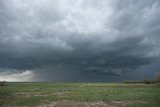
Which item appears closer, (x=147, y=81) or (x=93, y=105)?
(x=93, y=105)

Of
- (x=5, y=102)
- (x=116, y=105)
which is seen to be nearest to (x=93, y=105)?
(x=116, y=105)

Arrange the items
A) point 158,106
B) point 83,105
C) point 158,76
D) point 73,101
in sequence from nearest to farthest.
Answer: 1. point 158,106
2. point 83,105
3. point 73,101
4. point 158,76

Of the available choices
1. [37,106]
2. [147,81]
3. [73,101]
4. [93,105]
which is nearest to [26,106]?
[37,106]

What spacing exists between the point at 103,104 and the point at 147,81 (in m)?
107

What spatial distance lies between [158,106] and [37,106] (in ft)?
64.7

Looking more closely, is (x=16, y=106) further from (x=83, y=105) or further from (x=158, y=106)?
(x=158, y=106)

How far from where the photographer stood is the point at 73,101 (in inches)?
1613

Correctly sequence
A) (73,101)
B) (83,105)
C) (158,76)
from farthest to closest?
(158,76) < (73,101) < (83,105)

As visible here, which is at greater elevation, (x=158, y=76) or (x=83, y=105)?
(x=158, y=76)

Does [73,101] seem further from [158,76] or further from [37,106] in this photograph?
[158,76]

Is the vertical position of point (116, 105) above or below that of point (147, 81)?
below

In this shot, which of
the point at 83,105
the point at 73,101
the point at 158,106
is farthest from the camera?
the point at 73,101

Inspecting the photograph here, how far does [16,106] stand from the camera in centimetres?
3806

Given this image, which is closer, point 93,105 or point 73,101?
point 93,105
